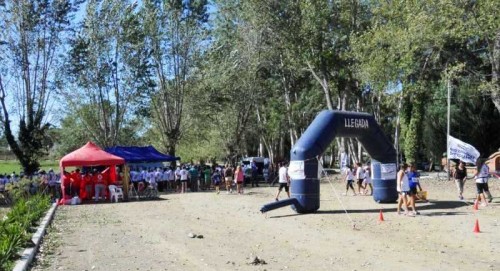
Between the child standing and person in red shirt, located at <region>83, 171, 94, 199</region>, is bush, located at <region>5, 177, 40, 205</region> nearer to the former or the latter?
A: person in red shirt, located at <region>83, 171, 94, 199</region>

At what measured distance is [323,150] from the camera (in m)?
19.0

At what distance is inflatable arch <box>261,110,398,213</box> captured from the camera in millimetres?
18516

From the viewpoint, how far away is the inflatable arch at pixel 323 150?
729 inches

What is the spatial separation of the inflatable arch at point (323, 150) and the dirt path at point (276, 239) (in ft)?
1.96

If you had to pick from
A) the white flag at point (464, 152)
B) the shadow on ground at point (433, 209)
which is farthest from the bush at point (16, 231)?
the white flag at point (464, 152)

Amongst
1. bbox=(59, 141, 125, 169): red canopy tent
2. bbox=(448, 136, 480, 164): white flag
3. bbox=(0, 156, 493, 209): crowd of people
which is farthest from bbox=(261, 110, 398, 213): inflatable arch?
bbox=(59, 141, 125, 169): red canopy tent

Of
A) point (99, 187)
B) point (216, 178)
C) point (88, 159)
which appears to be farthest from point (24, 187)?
point (216, 178)

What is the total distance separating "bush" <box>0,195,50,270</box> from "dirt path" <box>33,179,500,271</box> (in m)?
0.49

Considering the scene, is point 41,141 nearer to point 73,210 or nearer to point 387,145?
point 73,210

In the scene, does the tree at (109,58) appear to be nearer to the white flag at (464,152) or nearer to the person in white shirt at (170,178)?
the person in white shirt at (170,178)

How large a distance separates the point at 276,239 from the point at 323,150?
20.5 feet

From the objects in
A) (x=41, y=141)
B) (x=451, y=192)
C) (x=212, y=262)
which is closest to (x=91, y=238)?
(x=212, y=262)

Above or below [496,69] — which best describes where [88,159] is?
below

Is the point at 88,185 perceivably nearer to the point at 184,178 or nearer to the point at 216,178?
the point at 184,178
